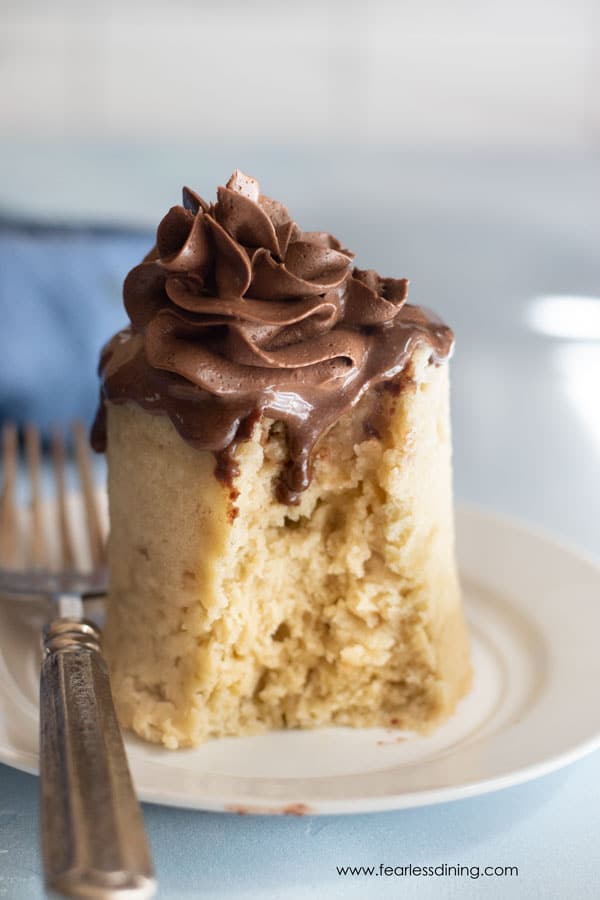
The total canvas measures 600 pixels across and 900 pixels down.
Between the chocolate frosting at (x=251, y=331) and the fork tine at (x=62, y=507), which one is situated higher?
the chocolate frosting at (x=251, y=331)

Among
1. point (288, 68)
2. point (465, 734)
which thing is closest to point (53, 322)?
point (465, 734)

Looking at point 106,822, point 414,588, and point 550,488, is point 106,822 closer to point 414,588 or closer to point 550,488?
point 414,588

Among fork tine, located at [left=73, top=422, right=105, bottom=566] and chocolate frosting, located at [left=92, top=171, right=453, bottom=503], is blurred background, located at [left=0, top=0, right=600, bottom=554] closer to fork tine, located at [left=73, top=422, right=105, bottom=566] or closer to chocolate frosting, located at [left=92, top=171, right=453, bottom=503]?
fork tine, located at [left=73, top=422, right=105, bottom=566]

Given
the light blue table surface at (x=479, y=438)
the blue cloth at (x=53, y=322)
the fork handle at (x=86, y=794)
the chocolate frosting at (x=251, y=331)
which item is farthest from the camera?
the blue cloth at (x=53, y=322)

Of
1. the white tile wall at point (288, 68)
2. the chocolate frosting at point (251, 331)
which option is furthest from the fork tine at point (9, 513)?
the white tile wall at point (288, 68)

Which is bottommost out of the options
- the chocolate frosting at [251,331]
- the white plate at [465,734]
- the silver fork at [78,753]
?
the white plate at [465,734]

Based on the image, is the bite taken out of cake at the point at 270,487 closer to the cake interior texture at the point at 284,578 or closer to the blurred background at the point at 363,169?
the cake interior texture at the point at 284,578

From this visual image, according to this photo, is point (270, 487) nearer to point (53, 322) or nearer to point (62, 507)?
point (62, 507)
